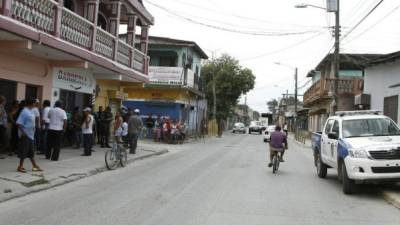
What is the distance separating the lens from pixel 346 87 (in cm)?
3497

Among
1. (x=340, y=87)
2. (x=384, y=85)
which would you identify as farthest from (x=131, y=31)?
(x=340, y=87)

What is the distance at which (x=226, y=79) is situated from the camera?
198 feet

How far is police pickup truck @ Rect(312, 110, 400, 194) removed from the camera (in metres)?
11.1

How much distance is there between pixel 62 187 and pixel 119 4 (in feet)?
37.4

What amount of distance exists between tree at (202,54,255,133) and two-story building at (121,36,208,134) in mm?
17450

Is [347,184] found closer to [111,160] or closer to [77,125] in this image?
[111,160]

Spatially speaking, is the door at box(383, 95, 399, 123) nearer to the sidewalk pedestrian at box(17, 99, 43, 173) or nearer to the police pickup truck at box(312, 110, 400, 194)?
the police pickup truck at box(312, 110, 400, 194)

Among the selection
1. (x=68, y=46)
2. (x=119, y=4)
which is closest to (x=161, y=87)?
(x=119, y=4)

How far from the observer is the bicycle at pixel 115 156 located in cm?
1541

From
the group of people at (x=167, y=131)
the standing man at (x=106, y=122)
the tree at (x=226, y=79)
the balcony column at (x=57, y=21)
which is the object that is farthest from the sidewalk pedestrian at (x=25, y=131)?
the tree at (x=226, y=79)

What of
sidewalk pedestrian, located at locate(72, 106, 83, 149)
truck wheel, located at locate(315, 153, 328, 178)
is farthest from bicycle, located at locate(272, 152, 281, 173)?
sidewalk pedestrian, located at locate(72, 106, 83, 149)

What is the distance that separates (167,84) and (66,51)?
21.9 m

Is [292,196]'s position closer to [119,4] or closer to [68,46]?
[68,46]

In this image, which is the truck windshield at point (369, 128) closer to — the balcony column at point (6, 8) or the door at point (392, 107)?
the door at point (392, 107)
